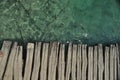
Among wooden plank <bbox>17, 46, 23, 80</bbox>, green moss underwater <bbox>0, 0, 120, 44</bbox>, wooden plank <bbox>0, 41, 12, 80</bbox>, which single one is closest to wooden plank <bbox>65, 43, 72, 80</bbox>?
green moss underwater <bbox>0, 0, 120, 44</bbox>

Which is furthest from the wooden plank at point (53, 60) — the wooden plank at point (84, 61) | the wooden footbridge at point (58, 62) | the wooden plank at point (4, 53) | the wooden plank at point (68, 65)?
the wooden plank at point (4, 53)

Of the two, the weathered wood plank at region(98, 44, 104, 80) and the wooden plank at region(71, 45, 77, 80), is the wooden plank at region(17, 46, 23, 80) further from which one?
the weathered wood plank at region(98, 44, 104, 80)

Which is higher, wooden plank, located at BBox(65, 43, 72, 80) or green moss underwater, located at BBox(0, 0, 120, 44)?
green moss underwater, located at BBox(0, 0, 120, 44)

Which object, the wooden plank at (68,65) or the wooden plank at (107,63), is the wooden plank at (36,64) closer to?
the wooden plank at (68,65)

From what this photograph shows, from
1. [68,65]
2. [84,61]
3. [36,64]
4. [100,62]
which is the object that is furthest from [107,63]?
[36,64]

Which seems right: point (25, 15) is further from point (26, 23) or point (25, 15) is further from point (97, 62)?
point (97, 62)

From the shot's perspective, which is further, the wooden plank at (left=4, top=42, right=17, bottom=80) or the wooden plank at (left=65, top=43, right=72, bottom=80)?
the wooden plank at (left=65, top=43, right=72, bottom=80)

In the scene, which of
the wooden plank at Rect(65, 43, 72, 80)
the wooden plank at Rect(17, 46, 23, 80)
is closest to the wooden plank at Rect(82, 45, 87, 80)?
the wooden plank at Rect(65, 43, 72, 80)
